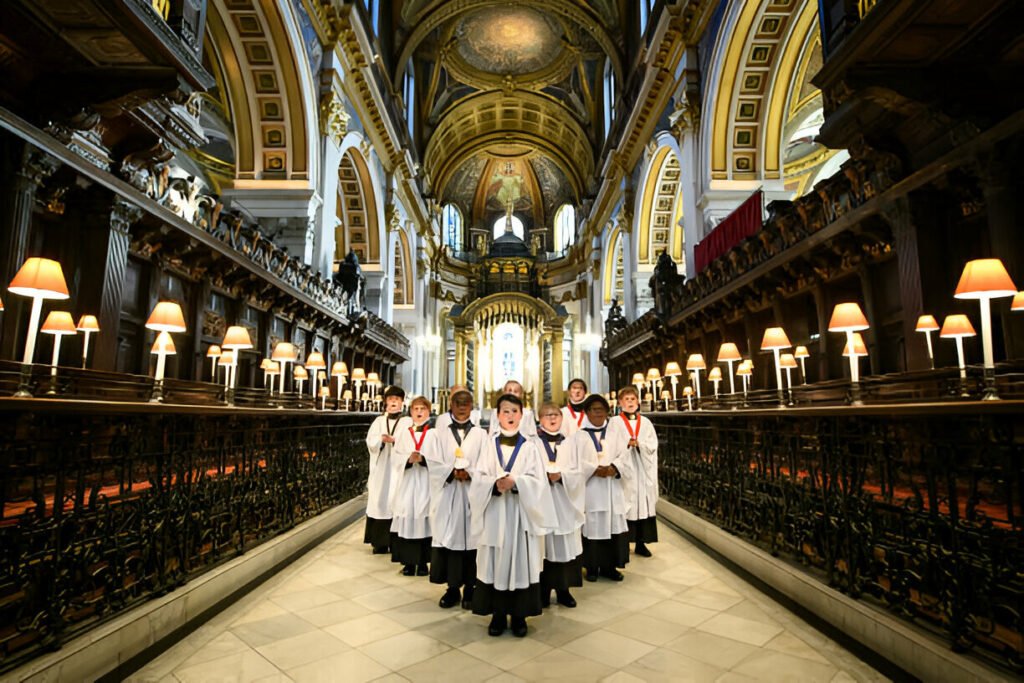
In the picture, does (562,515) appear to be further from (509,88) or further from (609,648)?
(509,88)

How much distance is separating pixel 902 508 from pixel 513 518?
7.37 feet

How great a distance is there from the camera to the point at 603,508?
4797 millimetres

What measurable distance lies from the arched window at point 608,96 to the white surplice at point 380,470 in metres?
20.7

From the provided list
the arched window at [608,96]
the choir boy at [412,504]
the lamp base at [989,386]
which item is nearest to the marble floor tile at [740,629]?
the lamp base at [989,386]

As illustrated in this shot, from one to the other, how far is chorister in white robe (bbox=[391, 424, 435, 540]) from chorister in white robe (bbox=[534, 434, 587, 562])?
4.50ft

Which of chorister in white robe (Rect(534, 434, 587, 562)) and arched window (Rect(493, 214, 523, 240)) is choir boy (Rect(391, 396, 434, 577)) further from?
arched window (Rect(493, 214, 523, 240))

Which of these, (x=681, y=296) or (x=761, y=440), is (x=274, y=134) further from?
(x=761, y=440)

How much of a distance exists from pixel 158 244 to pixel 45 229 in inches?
64.5

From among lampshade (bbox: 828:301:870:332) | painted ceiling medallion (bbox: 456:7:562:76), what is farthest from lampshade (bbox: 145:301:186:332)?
painted ceiling medallion (bbox: 456:7:562:76)

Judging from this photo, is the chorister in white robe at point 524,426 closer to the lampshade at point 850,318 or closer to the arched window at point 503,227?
the lampshade at point 850,318

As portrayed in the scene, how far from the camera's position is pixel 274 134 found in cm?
1245

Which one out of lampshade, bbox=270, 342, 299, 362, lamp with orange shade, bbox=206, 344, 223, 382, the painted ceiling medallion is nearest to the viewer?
lampshade, bbox=270, 342, 299, 362

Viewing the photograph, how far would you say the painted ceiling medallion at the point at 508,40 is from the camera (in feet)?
79.6

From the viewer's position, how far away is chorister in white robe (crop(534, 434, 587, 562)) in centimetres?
394
